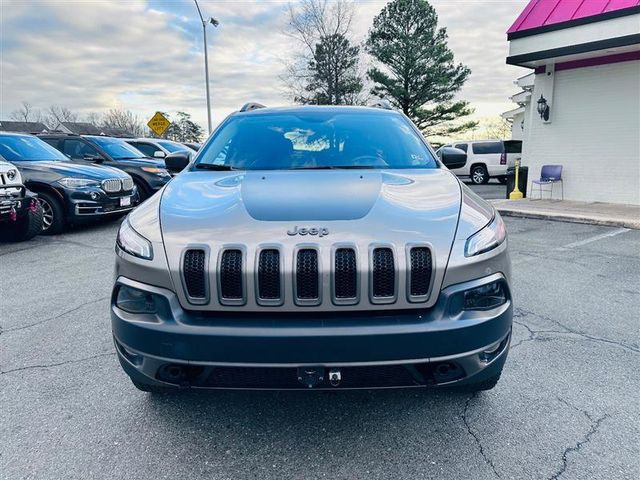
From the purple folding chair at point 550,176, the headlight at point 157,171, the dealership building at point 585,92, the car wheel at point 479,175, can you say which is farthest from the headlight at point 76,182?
the car wheel at point 479,175

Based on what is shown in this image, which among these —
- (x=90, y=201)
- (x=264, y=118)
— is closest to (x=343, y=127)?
(x=264, y=118)

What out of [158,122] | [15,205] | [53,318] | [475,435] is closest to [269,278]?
[475,435]

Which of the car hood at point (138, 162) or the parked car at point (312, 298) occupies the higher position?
the car hood at point (138, 162)

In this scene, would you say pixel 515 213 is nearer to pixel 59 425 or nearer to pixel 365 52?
pixel 59 425

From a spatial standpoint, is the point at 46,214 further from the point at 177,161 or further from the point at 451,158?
the point at 451,158

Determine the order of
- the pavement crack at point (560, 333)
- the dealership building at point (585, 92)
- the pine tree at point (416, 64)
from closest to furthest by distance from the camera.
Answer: the pavement crack at point (560, 333) → the dealership building at point (585, 92) → the pine tree at point (416, 64)

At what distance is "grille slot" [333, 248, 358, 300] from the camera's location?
6.29 ft

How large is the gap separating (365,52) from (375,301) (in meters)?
31.8

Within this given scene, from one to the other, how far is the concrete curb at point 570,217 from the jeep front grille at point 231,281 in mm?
8446

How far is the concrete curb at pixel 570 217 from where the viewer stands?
8227 millimetres

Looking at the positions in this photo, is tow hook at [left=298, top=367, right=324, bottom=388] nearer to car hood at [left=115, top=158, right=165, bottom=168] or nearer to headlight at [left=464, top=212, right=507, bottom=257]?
headlight at [left=464, top=212, right=507, bottom=257]

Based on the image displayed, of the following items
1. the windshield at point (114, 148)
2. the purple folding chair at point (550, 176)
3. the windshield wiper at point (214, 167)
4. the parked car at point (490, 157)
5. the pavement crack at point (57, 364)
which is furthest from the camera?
the parked car at point (490, 157)

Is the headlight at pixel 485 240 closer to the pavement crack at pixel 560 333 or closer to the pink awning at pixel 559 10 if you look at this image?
the pavement crack at pixel 560 333

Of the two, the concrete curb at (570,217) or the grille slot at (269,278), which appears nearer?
the grille slot at (269,278)
